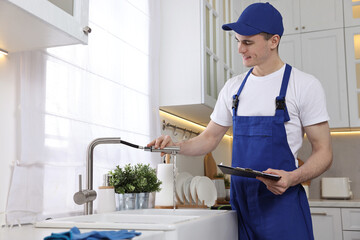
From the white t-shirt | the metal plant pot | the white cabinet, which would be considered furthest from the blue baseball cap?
the white cabinet

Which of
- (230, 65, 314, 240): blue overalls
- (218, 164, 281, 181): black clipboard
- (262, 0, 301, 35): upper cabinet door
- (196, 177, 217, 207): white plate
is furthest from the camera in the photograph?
(262, 0, 301, 35): upper cabinet door

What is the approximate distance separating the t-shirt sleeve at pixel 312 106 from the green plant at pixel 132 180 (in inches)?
28.3

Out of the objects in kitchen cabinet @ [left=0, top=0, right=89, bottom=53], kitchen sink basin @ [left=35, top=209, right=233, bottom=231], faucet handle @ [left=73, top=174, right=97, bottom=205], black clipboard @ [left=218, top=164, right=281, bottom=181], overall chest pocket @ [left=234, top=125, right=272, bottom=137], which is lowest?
kitchen sink basin @ [left=35, top=209, right=233, bottom=231]

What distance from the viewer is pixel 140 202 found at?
1914 millimetres

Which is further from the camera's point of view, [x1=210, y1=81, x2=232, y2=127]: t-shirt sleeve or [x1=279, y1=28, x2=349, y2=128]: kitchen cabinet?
[x1=279, y1=28, x2=349, y2=128]: kitchen cabinet

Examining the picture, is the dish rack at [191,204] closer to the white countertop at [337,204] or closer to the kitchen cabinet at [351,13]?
the white countertop at [337,204]

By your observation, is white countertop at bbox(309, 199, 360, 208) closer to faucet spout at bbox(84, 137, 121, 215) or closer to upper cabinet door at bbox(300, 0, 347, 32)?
upper cabinet door at bbox(300, 0, 347, 32)

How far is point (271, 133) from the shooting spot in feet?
5.59

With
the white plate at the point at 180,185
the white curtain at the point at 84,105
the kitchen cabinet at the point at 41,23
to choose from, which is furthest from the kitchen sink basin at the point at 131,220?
the kitchen cabinet at the point at 41,23

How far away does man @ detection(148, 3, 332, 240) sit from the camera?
1.63 m

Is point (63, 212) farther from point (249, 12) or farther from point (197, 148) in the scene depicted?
point (249, 12)

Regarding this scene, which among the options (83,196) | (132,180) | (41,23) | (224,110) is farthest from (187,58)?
(41,23)

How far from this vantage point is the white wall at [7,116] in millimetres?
1496

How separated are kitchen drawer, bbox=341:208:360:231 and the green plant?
1730mm
